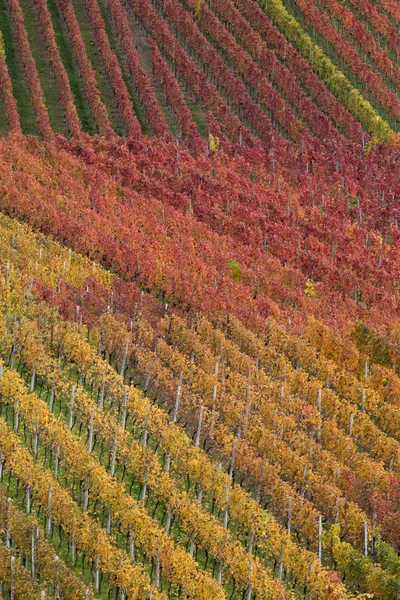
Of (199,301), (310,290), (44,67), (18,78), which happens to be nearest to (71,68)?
(44,67)

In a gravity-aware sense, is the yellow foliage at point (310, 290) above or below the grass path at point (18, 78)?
below

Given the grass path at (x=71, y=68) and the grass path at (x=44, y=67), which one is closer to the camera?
the grass path at (x=44, y=67)

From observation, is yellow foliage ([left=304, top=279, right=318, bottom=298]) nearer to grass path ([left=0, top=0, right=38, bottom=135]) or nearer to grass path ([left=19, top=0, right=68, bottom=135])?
grass path ([left=19, top=0, right=68, bottom=135])

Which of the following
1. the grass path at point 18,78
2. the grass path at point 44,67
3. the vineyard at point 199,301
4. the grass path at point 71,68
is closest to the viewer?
the vineyard at point 199,301

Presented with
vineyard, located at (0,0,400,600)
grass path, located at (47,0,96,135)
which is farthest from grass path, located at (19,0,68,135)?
grass path, located at (47,0,96,135)

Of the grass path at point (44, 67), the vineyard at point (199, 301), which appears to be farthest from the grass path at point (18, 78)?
the grass path at point (44, 67)

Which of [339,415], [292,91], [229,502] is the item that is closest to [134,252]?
[339,415]

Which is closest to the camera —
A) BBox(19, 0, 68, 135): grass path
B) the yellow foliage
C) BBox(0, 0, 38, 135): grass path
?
the yellow foliage

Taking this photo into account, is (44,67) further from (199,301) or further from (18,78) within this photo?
(199,301)

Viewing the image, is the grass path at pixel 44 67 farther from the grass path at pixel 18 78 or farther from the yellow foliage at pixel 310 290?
the yellow foliage at pixel 310 290

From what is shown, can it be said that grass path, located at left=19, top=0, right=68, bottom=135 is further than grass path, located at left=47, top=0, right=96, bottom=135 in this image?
No
